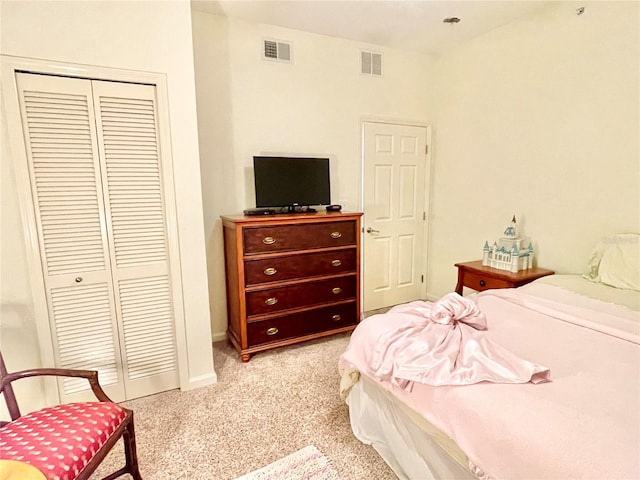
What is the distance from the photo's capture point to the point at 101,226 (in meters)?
2.02

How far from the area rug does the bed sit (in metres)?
0.25

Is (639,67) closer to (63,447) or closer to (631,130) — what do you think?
(631,130)

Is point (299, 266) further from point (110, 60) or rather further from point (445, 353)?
point (110, 60)

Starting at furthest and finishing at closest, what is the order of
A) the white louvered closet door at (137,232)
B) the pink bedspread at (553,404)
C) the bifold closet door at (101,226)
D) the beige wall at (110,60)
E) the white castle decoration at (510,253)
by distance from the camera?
the white castle decoration at (510,253)
the white louvered closet door at (137,232)
the bifold closet door at (101,226)
the beige wall at (110,60)
the pink bedspread at (553,404)

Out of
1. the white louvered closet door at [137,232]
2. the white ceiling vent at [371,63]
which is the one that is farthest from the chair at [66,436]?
the white ceiling vent at [371,63]

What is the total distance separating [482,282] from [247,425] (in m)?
2.11

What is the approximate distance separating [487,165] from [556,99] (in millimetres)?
753

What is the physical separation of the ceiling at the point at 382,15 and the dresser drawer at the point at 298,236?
5.60 feet

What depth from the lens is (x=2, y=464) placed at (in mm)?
→ 1109

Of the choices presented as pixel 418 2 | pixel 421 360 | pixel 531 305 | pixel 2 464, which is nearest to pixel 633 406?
pixel 421 360

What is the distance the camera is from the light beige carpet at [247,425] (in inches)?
65.9

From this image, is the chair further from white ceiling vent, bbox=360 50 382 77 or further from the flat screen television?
white ceiling vent, bbox=360 50 382 77

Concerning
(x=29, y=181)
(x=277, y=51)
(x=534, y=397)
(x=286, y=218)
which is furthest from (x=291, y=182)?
(x=534, y=397)

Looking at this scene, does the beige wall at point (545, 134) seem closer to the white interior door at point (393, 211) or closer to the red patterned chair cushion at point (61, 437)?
the white interior door at point (393, 211)
